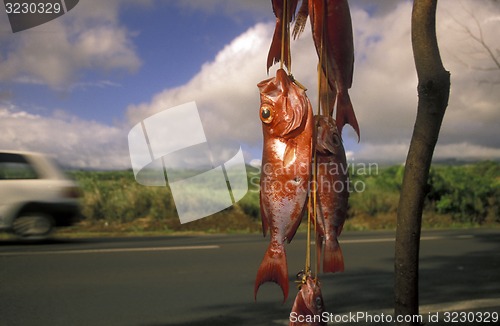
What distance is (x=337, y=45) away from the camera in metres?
0.87

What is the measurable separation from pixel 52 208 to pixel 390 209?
787 centimetres

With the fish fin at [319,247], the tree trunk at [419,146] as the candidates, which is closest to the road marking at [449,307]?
the tree trunk at [419,146]

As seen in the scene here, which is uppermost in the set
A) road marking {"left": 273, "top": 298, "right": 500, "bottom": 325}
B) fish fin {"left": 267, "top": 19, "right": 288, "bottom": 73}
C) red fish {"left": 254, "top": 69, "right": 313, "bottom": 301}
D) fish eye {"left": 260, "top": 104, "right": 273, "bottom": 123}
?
fish fin {"left": 267, "top": 19, "right": 288, "bottom": 73}

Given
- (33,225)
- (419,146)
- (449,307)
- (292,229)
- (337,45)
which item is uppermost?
(337,45)

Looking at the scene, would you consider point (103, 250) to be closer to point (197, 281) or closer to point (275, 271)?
point (197, 281)

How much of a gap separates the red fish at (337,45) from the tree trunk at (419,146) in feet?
1.62

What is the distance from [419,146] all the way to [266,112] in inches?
26.1

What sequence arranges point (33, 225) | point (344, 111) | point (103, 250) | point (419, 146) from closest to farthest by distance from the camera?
point (344, 111)
point (419, 146)
point (103, 250)
point (33, 225)

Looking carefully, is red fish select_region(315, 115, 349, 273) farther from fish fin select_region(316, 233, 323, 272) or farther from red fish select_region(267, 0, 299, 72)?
red fish select_region(267, 0, 299, 72)

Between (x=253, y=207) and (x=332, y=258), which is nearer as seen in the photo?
(x=332, y=258)

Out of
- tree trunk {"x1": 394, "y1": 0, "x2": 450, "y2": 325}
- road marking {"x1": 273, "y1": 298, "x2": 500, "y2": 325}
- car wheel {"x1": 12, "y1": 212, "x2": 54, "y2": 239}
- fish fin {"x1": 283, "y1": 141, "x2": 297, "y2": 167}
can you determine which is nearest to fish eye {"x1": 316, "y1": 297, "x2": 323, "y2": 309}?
fish fin {"x1": 283, "y1": 141, "x2": 297, "y2": 167}

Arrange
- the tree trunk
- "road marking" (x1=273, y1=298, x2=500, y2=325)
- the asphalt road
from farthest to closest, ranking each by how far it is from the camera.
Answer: the asphalt road < "road marking" (x1=273, y1=298, x2=500, y2=325) < the tree trunk

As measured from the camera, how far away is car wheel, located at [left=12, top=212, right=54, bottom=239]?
9500 mm

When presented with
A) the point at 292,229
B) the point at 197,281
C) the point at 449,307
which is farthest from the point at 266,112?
the point at 197,281
